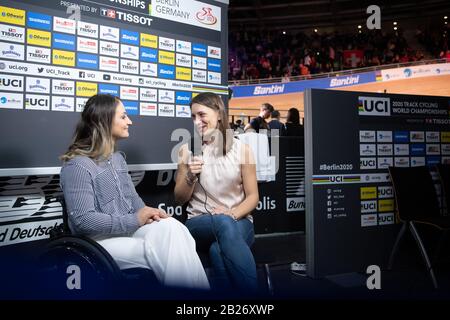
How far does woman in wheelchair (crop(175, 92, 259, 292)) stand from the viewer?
185cm

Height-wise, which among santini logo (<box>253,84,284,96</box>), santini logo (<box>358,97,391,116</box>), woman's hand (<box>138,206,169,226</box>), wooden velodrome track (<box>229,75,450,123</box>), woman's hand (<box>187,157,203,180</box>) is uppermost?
santini logo (<box>253,84,284,96</box>)

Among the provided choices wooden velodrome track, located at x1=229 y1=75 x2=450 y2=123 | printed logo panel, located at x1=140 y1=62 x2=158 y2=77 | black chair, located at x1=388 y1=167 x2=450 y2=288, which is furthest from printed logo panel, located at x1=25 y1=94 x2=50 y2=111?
wooden velodrome track, located at x1=229 y1=75 x2=450 y2=123

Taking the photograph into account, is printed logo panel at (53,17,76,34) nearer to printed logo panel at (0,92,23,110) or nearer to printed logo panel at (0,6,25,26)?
printed logo panel at (0,6,25,26)

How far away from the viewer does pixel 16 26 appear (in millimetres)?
2143

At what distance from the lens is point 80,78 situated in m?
2.36

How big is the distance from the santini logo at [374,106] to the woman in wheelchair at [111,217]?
6.16ft

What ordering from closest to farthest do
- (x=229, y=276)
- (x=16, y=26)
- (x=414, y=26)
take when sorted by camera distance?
(x=229, y=276)
(x=16, y=26)
(x=414, y=26)

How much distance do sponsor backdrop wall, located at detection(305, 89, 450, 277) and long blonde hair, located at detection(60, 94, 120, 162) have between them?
1490mm

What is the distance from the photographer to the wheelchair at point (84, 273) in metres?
1.36

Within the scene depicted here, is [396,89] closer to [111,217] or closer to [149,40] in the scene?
[149,40]

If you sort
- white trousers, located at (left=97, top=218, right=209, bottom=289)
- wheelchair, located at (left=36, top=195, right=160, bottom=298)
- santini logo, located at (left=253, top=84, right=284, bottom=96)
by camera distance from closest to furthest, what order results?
wheelchair, located at (left=36, top=195, right=160, bottom=298)
white trousers, located at (left=97, top=218, right=209, bottom=289)
santini logo, located at (left=253, top=84, right=284, bottom=96)

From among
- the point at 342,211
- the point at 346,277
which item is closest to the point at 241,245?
the point at 342,211
